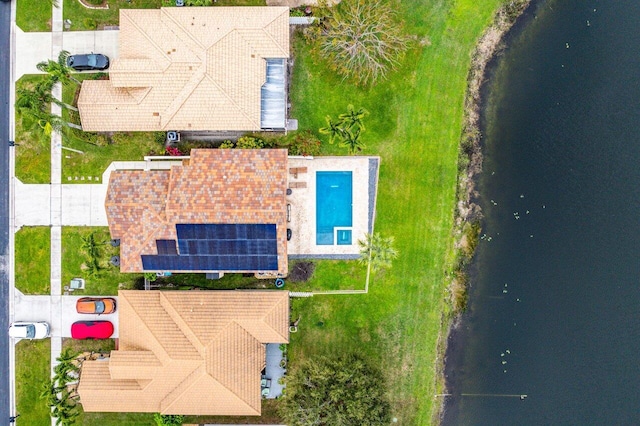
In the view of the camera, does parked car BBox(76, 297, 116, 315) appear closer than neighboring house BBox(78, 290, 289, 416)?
No

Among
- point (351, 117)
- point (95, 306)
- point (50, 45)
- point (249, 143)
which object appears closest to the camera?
point (351, 117)

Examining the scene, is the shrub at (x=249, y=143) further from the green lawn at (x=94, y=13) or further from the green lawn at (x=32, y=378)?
the green lawn at (x=32, y=378)

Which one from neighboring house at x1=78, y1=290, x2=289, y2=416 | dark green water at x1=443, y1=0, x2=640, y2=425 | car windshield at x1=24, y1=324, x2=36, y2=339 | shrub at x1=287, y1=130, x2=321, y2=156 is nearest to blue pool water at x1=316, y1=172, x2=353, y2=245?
shrub at x1=287, y1=130, x2=321, y2=156

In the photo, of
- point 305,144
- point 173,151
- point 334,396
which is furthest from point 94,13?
point 334,396

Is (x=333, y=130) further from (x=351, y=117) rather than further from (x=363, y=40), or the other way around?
(x=363, y=40)

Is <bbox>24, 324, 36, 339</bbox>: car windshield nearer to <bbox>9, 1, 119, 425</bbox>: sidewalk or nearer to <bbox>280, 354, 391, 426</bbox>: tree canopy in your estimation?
<bbox>9, 1, 119, 425</bbox>: sidewalk

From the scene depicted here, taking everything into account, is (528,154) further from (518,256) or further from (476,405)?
(476,405)
